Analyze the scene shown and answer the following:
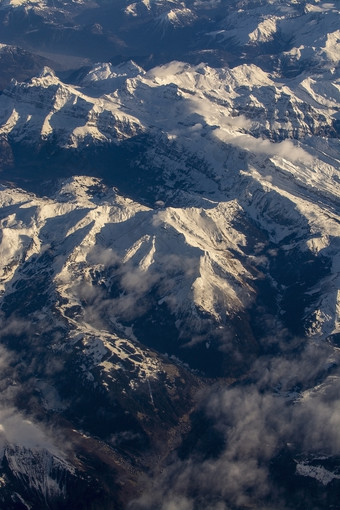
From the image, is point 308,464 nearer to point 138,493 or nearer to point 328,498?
point 328,498

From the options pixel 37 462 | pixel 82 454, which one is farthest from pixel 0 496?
pixel 82 454

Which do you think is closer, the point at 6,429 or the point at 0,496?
the point at 0,496

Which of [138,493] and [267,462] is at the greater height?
[267,462]

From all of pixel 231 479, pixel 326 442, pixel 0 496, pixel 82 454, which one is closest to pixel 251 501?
pixel 231 479

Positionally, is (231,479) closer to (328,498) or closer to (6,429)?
(328,498)

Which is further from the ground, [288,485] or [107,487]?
[288,485]

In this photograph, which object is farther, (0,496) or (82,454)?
(82,454)

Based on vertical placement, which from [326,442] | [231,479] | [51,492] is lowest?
[51,492]

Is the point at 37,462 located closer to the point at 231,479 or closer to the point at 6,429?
the point at 6,429
